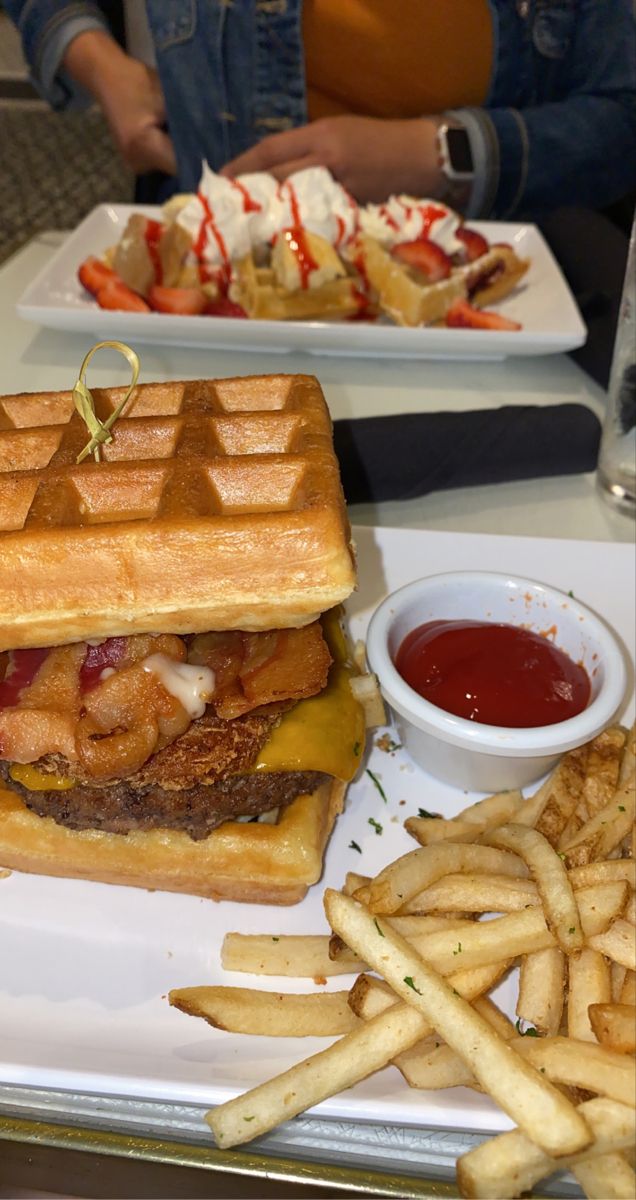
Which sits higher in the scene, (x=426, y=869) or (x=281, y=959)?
(x=426, y=869)

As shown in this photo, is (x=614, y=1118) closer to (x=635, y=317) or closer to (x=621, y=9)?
(x=635, y=317)

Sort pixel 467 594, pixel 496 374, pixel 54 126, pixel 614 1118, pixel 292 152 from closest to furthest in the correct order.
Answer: pixel 614 1118 → pixel 467 594 → pixel 496 374 → pixel 292 152 → pixel 54 126

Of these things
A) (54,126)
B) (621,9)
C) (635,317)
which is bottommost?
(54,126)

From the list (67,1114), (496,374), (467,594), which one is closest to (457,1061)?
(67,1114)

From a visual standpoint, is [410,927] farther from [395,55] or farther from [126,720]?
[395,55]

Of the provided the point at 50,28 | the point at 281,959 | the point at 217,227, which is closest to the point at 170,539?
the point at 281,959

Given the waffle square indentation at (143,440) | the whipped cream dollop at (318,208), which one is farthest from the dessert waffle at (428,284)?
the waffle square indentation at (143,440)

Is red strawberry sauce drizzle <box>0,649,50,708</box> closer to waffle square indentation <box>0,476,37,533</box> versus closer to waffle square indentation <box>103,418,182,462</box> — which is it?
waffle square indentation <box>0,476,37,533</box>
